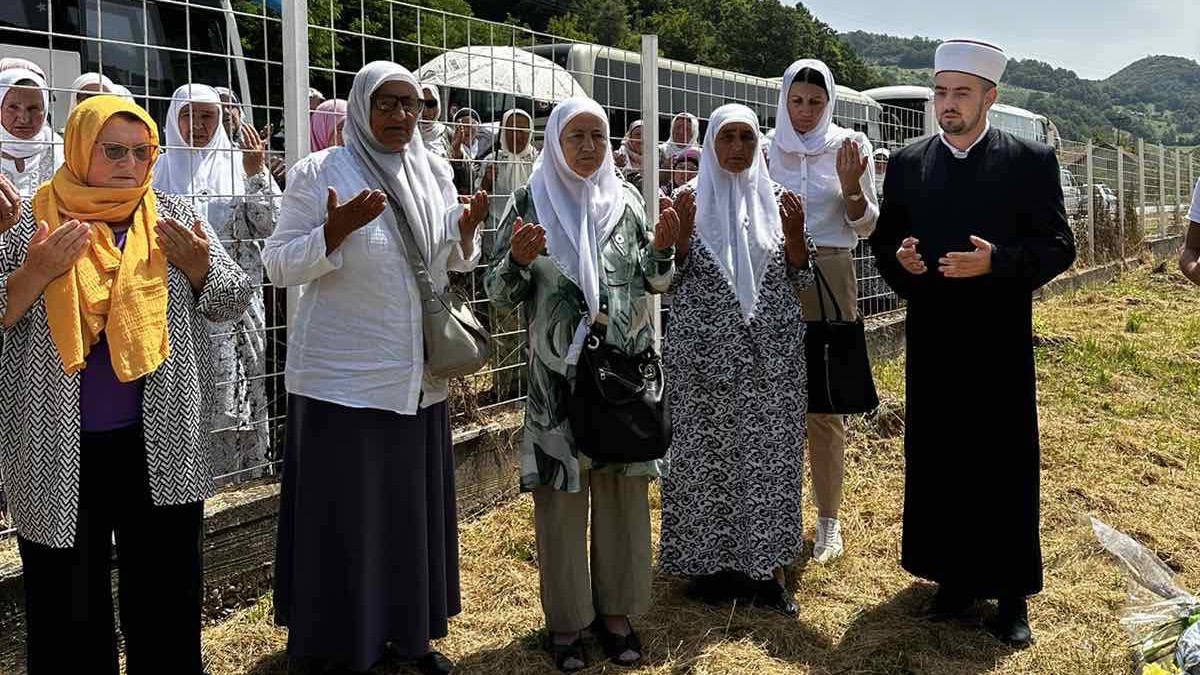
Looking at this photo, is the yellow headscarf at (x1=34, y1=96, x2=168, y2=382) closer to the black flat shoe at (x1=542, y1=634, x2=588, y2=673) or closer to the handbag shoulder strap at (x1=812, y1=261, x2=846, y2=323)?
the black flat shoe at (x1=542, y1=634, x2=588, y2=673)

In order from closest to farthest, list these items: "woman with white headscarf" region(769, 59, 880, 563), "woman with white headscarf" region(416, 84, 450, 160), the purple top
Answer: the purple top < "woman with white headscarf" region(769, 59, 880, 563) < "woman with white headscarf" region(416, 84, 450, 160)

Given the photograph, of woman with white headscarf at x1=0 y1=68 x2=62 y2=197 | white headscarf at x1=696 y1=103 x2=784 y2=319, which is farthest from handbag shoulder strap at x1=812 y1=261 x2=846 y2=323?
woman with white headscarf at x1=0 y1=68 x2=62 y2=197

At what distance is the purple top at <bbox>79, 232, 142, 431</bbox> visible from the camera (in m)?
2.59

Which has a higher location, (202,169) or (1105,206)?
(1105,206)

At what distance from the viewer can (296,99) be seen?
12.2ft

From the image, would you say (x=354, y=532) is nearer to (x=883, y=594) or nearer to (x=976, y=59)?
(x=883, y=594)

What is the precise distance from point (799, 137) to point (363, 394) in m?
2.15

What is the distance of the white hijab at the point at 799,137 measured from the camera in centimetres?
419

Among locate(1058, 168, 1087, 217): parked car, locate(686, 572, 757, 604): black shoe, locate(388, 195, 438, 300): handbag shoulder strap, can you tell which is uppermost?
locate(1058, 168, 1087, 217): parked car

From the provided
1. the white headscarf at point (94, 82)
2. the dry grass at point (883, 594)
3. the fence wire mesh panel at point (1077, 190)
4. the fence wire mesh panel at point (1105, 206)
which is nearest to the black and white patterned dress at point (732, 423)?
the dry grass at point (883, 594)

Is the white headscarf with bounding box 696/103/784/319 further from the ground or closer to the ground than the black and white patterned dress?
further from the ground

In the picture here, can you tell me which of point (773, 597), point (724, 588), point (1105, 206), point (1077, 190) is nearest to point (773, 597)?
point (773, 597)

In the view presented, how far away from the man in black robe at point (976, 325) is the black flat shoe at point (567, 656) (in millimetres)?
1252

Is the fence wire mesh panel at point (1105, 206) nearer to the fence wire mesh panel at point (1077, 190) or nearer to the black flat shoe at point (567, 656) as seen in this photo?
the fence wire mesh panel at point (1077, 190)
